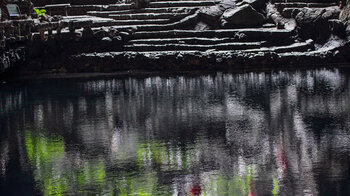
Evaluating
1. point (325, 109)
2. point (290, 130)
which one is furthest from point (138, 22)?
point (290, 130)

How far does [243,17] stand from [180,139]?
19047mm

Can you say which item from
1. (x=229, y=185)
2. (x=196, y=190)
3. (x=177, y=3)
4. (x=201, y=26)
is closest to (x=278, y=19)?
(x=201, y=26)

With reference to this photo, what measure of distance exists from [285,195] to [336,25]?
22300mm

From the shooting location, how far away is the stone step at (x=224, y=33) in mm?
31156

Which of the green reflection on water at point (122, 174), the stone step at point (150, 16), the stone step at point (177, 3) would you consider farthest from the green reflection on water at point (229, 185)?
the stone step at point (177, 3)

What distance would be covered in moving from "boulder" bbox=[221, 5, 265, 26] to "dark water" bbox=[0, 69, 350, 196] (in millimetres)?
8240

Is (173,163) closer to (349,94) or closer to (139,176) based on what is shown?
(139,176)

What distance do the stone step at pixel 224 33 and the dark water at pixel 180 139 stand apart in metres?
6.42

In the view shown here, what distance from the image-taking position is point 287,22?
3250 cm

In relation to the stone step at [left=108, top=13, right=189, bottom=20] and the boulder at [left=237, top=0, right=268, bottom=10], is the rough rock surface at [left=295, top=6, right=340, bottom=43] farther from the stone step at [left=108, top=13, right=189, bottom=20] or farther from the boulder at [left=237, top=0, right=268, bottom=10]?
the stone step at [left=108, top=13, right=189, bottom=20]

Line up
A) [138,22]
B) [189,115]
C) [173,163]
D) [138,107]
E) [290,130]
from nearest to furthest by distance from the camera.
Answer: [173,163] → [290,130] → [189,115] → [138,107] → [138,22]

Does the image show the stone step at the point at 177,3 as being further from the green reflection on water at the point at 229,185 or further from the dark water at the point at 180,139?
the green reflection on water at the point at 229,185

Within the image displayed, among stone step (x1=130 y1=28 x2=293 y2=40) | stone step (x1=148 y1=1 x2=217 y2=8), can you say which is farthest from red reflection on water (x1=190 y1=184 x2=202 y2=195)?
stone step (x1=148 y1=1 x2=217 y2=8)

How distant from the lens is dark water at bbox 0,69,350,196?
11031 mm
